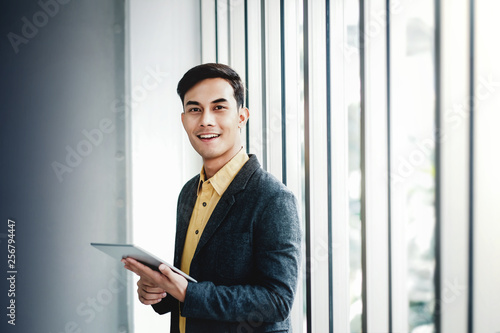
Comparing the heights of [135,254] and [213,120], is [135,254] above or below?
below

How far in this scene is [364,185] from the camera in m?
1.28

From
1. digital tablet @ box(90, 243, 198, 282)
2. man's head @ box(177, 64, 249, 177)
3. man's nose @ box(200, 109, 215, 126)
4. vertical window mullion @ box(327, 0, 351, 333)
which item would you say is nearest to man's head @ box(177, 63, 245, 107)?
man's head @ box(177, 64, 249, 177)

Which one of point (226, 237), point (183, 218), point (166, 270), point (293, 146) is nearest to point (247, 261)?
point (226, 237)

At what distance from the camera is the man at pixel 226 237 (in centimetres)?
110

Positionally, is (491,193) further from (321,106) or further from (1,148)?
(1,148)

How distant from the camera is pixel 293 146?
1.63 m

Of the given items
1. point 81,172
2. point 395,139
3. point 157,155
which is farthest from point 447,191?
point 81,172

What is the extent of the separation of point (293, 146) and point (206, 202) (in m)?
0.50

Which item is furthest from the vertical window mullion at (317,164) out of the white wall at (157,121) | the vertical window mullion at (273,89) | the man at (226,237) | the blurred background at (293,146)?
the white wall at (157,121)

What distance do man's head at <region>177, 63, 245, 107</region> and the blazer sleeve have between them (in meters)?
0.52

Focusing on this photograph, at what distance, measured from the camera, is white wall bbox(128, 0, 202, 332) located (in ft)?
6.61

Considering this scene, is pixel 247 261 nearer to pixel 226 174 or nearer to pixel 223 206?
pixel 223 206

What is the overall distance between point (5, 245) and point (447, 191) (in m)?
1.78

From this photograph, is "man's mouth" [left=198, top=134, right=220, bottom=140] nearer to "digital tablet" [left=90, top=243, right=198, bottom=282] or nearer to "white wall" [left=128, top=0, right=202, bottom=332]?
"digital tablet" [left=90, top=243, right=198, bottom=282]
